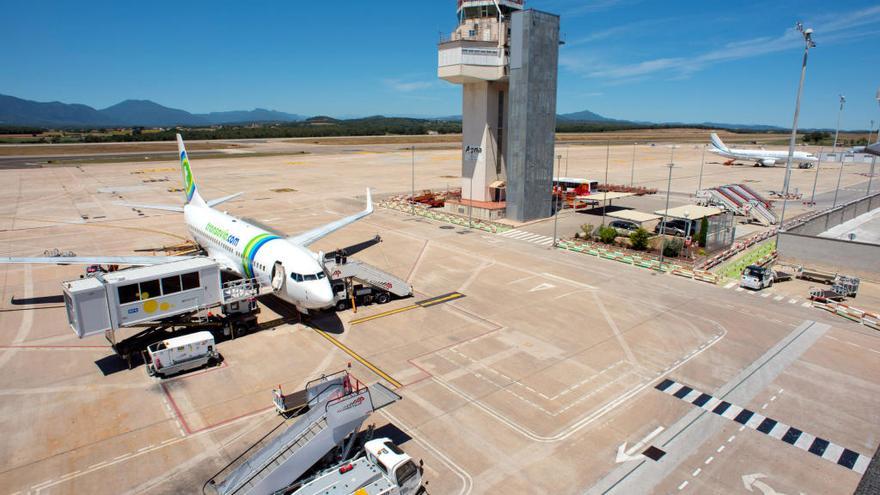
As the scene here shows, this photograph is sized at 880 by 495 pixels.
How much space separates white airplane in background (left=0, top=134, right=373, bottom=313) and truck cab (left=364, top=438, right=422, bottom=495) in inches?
523

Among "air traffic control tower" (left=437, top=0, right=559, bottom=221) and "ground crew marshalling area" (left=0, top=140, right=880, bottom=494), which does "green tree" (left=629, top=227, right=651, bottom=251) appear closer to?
"ground crew marshalling area" (left=0, top=140, right=880, bottom=494)

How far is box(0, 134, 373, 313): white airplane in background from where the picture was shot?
30891 mm

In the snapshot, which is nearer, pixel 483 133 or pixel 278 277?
pixel 278 277

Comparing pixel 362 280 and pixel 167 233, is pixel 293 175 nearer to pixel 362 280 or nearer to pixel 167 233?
pixel 167 233

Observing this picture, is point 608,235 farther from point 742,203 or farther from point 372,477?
point 372,477

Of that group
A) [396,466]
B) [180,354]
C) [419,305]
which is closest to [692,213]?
[419,305]

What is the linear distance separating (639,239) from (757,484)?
37535 millimetres

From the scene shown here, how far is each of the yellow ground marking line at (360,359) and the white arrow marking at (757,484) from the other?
15.7 m

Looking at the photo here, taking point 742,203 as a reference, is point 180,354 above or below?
below

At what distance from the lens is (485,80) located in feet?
216

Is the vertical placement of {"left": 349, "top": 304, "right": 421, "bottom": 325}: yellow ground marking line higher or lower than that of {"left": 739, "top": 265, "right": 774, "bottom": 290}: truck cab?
lower

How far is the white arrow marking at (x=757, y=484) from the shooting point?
19016mm

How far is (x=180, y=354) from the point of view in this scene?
89.7ft

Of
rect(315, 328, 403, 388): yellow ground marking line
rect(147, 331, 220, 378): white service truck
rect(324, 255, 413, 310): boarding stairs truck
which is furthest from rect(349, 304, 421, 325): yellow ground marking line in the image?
rect(147, 331, 220, 378): white service truck
